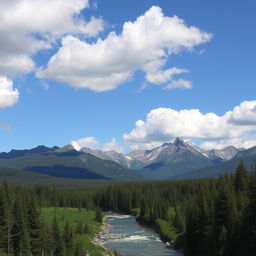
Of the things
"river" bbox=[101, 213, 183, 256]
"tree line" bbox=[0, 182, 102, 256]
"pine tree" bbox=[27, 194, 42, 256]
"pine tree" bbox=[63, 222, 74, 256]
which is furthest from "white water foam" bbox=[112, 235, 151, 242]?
"pine tree" bbox=[27, 194, 42, 256]

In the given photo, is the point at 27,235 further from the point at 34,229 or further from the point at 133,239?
the point at 133,239

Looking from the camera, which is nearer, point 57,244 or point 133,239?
point 57,244

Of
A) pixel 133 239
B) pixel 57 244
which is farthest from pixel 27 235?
pixel 133 239

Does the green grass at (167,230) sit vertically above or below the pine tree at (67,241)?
below

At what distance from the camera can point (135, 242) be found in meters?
115

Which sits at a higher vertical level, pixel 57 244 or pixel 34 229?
pixel 34 229

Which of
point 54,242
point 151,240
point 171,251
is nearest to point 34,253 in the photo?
point 54,242

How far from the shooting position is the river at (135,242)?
329ft

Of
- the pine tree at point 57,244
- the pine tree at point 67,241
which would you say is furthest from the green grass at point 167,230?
the pine tree at point 57,244

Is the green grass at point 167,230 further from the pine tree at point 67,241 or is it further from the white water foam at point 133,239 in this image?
the pine tree at point 67,241

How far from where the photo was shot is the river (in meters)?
100

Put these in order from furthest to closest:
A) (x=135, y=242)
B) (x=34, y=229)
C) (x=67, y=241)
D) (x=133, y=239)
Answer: (x=133, y=239)
(x=135, y=242)
(x=34, y=229)
(x=67, y=241)

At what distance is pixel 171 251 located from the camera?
101938 mm

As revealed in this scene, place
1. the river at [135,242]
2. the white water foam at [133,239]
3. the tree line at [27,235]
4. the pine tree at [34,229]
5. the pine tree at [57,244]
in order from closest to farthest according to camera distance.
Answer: the pine tree at [57,244] → the tree line at [27,235] → the pine tree at [34,229] → the river at [135,242] → the white water foam at [133,239]
